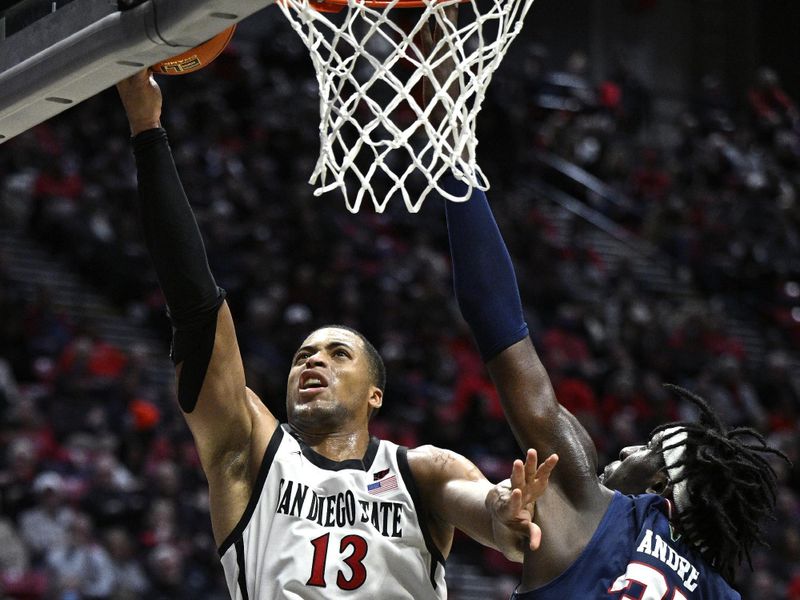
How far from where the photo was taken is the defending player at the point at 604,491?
3.04m

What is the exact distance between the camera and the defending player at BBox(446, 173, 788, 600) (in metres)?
3.04

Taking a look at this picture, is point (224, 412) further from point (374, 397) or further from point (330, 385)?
point (374, 397)

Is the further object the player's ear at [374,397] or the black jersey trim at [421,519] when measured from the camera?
the player's ear at [374,397]

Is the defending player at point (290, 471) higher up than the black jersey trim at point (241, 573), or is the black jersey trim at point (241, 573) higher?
the defending player at point (290, 471)

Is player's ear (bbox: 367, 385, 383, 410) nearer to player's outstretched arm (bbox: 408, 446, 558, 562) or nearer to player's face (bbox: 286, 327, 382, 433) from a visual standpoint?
player's face (bbox: 286, 327, 382, 433)

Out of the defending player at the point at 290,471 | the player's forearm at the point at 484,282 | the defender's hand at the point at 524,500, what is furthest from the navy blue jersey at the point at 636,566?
the player's forearm at the point at 484,282

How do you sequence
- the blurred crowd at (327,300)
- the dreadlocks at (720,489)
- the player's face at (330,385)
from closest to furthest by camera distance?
the dreadlocks at (720,489) < the player's face at (330,385) < the blurred crowd at (327,300)

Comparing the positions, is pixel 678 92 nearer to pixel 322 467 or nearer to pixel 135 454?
pixel 135 454

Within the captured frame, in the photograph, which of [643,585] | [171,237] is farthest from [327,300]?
[643,585]

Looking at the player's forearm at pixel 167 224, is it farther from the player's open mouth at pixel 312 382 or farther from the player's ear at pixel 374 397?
the player's ear at pixel 374 397

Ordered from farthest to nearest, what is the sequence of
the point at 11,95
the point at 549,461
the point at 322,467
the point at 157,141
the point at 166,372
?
the point at 166,372 → the point at 322,467 → the point at 157,141 → the point at 11,95 → the point at 549,461

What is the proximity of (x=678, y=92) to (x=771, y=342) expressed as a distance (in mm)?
5035

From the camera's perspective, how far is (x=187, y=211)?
3.38 m

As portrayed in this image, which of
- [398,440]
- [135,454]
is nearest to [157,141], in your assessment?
[135,454]
